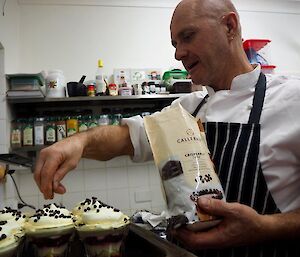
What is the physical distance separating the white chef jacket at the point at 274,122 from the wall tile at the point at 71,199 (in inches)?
77.6

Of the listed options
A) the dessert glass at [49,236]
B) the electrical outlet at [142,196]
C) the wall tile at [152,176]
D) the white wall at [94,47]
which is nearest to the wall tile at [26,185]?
the white wall at [94,47]

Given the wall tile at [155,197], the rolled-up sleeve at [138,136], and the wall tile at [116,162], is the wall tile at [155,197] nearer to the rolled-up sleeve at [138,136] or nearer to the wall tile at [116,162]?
the wall tile at [116,162]

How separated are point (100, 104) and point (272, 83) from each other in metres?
2.11

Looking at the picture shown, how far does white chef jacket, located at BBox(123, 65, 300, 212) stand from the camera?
1062mm

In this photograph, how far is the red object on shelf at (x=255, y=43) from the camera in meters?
3.10

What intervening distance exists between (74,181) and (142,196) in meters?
0.67

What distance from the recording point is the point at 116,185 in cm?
317

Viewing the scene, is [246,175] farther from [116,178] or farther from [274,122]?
[116,178]

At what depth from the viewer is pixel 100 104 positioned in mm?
3107

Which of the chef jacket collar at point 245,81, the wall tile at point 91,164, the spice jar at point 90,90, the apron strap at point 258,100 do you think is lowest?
the wall tile at point 91,164

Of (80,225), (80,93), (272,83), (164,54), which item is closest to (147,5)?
(164,54)

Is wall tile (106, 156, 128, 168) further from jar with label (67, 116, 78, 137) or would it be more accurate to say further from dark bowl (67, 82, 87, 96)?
dark bowl (67, 82, 87, 96)

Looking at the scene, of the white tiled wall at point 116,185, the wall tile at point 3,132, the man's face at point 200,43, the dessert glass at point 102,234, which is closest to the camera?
the dessert glass at point 102,234

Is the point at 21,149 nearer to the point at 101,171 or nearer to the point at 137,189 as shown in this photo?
the point at 101,171
